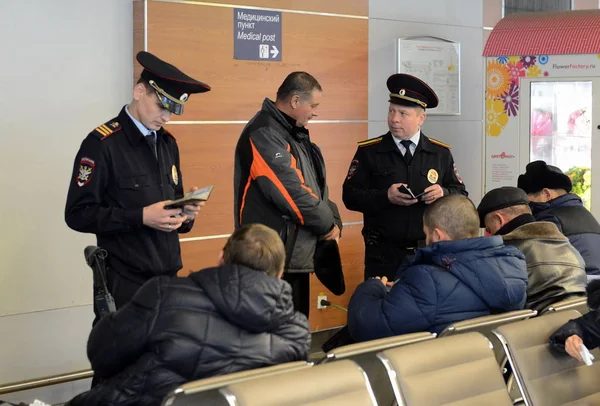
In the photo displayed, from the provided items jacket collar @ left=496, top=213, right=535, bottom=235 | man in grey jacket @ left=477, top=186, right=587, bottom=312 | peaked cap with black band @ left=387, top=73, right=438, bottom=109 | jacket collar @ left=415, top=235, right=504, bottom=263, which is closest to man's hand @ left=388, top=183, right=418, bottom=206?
peaked cap with black band @ left=387, top=73, right=438, bottom=109

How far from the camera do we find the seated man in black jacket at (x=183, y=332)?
8.11 feet

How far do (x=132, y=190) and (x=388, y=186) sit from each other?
1677mm

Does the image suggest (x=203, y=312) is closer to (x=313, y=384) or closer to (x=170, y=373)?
(x=170, y=373)

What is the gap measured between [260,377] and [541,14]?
483 cm

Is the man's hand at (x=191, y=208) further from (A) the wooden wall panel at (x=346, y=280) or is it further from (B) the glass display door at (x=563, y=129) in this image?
(B) the glass display door at (x=563, y=129)

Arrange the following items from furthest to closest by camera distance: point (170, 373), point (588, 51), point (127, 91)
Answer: point (588, 51)
point (127, 91)
point (170, 373)

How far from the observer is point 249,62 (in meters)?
5.45

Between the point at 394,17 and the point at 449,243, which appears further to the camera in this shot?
the point at 394,17

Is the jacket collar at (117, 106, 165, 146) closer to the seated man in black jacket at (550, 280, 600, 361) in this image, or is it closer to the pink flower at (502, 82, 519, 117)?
the seated man in black jacket at (550, 280, 600, 361)

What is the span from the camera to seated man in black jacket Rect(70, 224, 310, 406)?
2471 mm

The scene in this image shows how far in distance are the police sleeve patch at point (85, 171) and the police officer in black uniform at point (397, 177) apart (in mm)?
1691

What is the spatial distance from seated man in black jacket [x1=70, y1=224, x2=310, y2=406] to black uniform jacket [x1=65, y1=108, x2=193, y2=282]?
35.1 inches

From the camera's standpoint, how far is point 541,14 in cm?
641

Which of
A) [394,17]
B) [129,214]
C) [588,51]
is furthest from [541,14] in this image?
[129,214]
